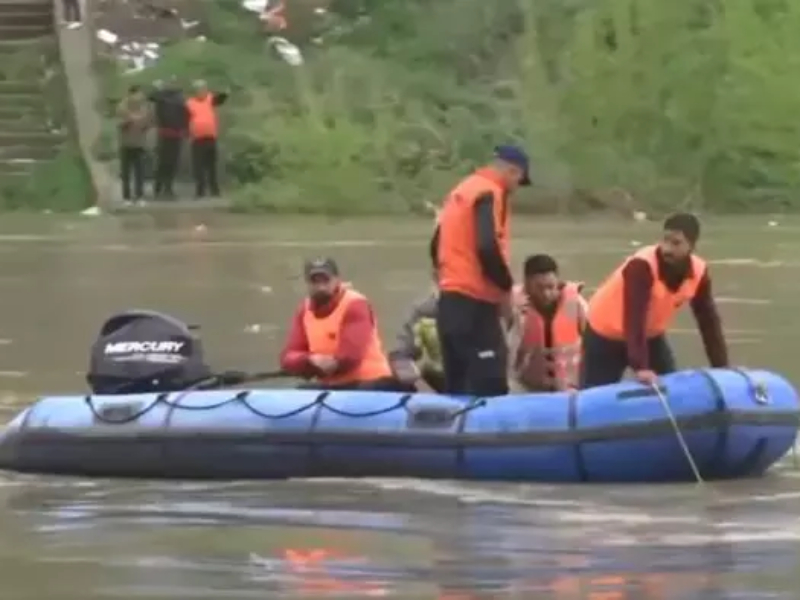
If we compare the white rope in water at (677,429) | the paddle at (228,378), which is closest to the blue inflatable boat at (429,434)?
the white rope in water at (677,429)

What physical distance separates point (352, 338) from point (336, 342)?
0.34 feet

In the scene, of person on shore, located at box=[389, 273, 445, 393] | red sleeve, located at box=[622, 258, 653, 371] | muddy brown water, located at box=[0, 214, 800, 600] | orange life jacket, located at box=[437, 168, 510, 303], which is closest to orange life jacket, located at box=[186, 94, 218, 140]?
muddy brown water, located at box=[0, 214, 800, 600]

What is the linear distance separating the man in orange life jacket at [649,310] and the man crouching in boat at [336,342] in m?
1.14

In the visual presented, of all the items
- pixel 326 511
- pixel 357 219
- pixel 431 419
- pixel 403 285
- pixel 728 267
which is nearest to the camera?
pixel 326 511

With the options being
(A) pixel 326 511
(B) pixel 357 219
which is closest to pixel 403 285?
(B) pixel 357 219

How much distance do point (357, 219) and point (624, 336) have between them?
19975mm

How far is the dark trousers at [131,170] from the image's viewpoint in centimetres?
3284

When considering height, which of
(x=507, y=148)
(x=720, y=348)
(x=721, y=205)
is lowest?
(x=721, y=205)

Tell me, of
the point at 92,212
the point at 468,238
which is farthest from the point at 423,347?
the point at 92,212

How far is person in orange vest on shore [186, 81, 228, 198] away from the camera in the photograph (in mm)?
32969

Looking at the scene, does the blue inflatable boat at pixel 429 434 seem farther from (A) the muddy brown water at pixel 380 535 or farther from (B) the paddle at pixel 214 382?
(B) the paddle at pixel 214 382

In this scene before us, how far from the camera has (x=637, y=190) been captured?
33.7 m

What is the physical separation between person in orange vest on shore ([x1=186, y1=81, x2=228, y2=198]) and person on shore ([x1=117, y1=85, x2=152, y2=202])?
59 cm

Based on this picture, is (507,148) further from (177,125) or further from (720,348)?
(177,125)
